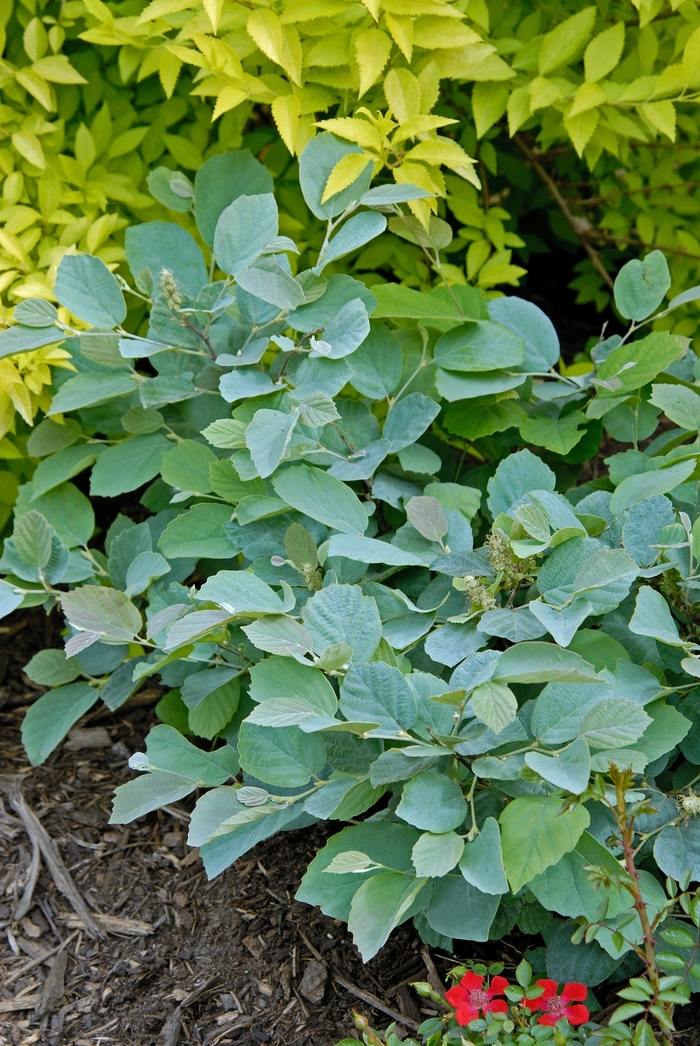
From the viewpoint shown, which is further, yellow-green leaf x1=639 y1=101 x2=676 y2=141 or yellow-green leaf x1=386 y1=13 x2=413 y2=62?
yellow-green leaf x1=639 y1=101 x2=676 y2=141

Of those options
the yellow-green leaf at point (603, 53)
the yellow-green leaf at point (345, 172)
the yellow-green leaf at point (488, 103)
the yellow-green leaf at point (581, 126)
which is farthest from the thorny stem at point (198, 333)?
the yellow-green leaf at point (603, 53)

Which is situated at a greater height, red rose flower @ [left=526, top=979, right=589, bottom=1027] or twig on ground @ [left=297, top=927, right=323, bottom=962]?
red rose flower @ [left=526, top=979, right=589, bottom=1027]

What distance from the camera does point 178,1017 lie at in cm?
144

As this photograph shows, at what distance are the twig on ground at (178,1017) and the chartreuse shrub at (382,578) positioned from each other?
31cm

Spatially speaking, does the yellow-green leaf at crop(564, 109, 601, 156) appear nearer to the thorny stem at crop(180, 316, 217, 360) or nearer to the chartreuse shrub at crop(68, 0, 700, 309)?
the chartreuse shrub at crop(68, 0, 700, 309)

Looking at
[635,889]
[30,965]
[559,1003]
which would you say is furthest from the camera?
[30,965]

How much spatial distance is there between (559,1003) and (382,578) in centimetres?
68

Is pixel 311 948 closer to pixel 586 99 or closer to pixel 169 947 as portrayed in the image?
pixel 169 947

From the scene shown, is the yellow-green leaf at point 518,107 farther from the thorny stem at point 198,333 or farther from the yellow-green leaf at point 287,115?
the thorny stem at point 198,333

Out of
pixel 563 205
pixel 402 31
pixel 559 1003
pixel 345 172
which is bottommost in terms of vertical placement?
pixel 559 1003

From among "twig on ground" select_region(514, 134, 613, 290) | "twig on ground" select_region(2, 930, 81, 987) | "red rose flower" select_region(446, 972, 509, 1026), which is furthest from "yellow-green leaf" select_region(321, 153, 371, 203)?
"twig on ground" select_region(2, 930, 81, 987)

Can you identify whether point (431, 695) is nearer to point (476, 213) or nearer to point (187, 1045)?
point (187, 1045)

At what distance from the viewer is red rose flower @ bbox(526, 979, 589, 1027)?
1159 millimetres

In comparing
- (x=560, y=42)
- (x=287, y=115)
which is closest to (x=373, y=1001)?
(x=287, y=115)
